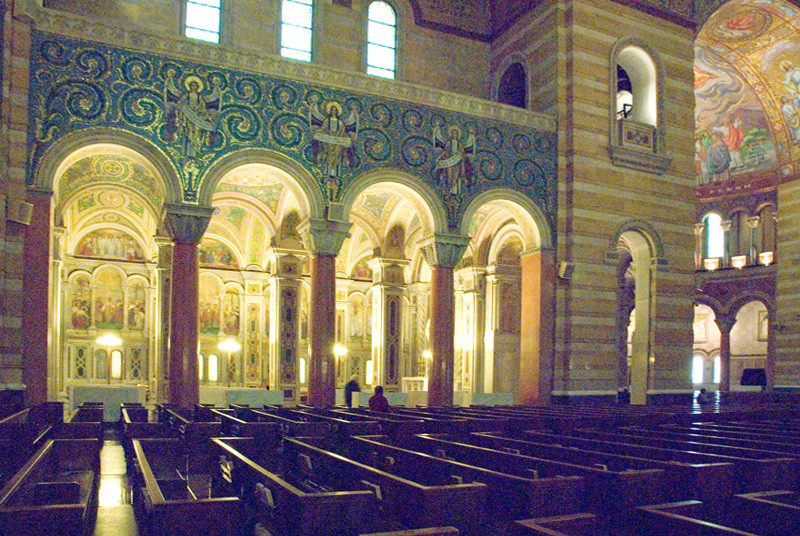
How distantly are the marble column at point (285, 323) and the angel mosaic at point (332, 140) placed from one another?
5487mm

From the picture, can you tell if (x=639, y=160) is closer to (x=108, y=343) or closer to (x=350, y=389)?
(x=350, y=389)

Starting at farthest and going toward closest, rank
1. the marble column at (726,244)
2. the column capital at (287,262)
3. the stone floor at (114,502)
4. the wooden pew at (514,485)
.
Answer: the marble column at (726,244)
the column capital at (287,262)
the stone floor at (114,502)
the wooden pew at (514,485)

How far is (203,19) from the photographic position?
19.5m

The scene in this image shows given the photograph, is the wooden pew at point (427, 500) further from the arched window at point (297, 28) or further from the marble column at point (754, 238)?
the marble column at point (754, 238)

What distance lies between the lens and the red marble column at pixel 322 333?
1789cm

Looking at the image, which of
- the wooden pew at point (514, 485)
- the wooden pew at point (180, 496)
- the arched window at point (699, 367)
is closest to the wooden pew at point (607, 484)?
the wooden pew at point (514, 485)

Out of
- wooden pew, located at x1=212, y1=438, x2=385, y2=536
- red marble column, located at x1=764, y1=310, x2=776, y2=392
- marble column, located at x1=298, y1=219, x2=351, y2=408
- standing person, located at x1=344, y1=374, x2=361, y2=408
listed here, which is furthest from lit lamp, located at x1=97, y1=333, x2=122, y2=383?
red marble column, located at x1=764, y1=310, x2=776, y2=392

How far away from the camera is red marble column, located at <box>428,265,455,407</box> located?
62.9 ft

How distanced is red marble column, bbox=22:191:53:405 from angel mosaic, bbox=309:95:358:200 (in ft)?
19.5

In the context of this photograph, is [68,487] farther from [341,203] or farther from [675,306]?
[675,306]

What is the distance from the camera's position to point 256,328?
89.6ft

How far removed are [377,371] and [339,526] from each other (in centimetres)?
1995

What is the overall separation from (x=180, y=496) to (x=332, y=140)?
12.3 meters

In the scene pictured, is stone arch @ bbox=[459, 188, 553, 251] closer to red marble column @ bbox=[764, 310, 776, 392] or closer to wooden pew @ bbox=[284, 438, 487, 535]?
wooden pew @ bbox=[284, 438, 487, 535]
